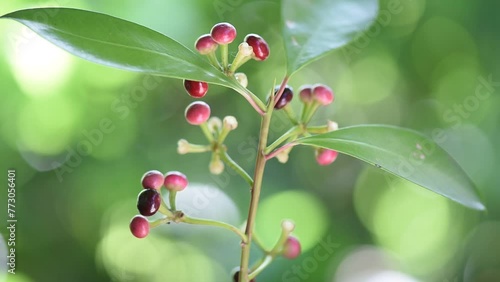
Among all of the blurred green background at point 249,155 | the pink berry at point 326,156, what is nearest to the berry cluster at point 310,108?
the pink berry at point 326,156

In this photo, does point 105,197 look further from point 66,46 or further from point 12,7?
point 66,46

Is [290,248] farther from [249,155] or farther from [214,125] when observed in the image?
[249,155]

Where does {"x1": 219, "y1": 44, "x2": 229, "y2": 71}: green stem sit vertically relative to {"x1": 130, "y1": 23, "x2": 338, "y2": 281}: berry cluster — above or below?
above

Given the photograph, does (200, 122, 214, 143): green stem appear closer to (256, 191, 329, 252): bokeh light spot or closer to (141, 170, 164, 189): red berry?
(141, 170, 164, 189): red berry

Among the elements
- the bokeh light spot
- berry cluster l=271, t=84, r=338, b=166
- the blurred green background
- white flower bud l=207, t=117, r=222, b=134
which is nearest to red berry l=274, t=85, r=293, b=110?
berry cluster l=271, t=84, r=338, b=166

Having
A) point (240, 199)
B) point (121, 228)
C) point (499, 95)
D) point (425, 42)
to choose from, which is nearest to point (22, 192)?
point (121, 228)

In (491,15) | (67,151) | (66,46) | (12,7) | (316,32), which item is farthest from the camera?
(491,15)
